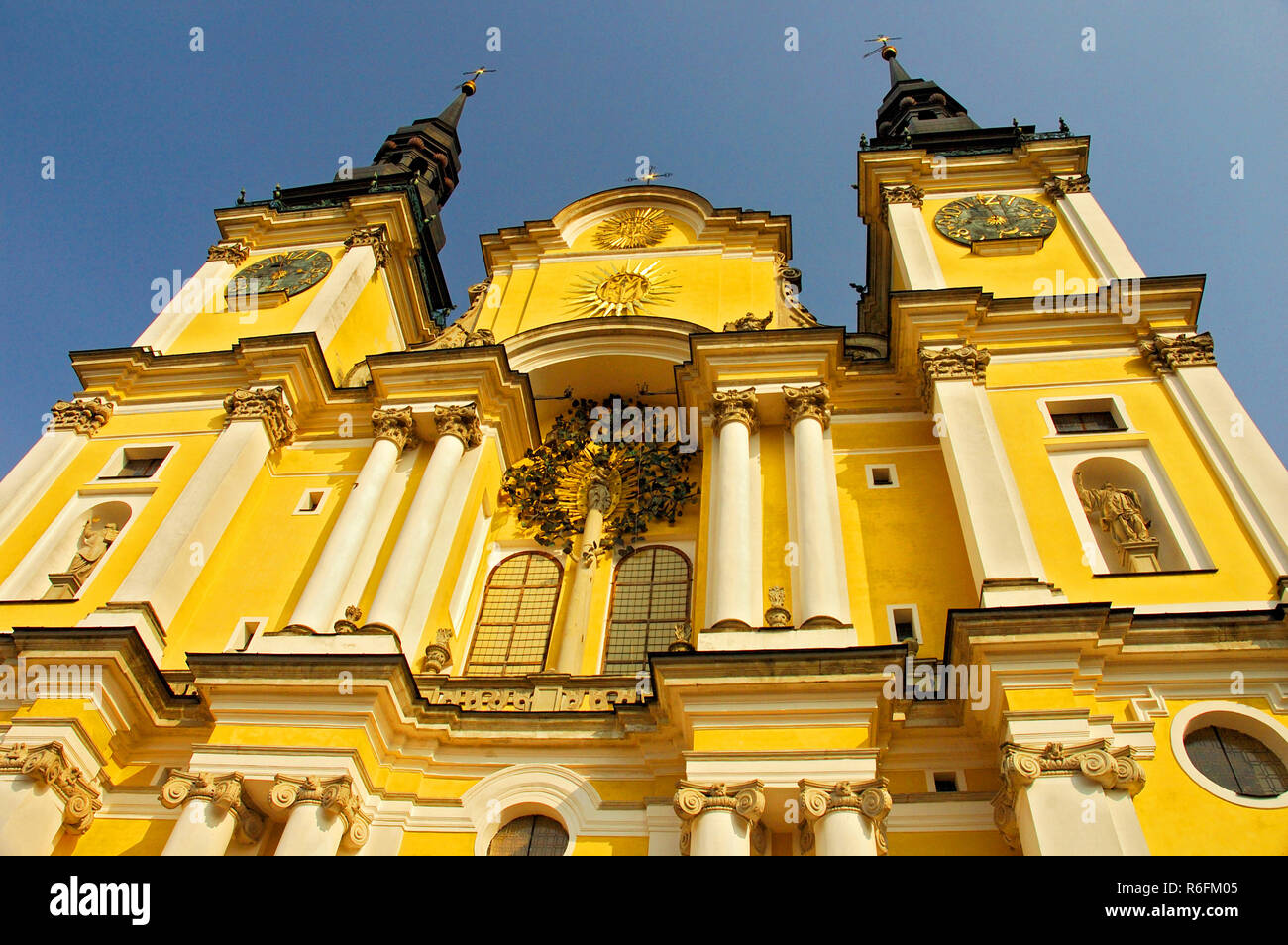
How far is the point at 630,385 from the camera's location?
1931 cm

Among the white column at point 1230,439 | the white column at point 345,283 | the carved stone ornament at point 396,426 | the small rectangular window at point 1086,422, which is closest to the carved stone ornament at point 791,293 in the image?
the small rectangular window at point 1086,422

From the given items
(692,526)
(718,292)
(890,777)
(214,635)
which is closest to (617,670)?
(692,526)

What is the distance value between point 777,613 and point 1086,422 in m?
5.94

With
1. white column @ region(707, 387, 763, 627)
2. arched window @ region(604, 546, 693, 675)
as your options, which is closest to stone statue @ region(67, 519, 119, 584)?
arched window @ region(604, 546, 693, 675)

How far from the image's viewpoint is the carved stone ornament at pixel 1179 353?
1577 cm

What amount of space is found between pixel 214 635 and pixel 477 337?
6.60m

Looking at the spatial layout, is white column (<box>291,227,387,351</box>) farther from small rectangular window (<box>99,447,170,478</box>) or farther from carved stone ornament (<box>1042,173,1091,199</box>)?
carved stone ornament (<box>1042,173,1091,199</box>)

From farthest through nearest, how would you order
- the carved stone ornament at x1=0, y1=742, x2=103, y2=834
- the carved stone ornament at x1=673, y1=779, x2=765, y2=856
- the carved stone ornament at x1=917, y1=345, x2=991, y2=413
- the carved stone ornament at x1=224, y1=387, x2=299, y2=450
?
the carved stone ornament at x1=224, y1=387, x2=299, y2=450, the carved stone ornament at x1=917, y1=345, x2=991, y2=413, the carved stone ornament at x1=0, y1=742, x2=103, y2=834, the carved stone ornament at x1=673, y1=779, x2=765, y2=856

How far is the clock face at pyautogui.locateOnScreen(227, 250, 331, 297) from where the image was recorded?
71.9 ft

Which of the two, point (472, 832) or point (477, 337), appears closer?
point (472, 832)

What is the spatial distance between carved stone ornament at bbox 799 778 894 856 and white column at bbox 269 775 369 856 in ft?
14.7

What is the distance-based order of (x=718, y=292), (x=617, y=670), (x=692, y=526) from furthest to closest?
(x=718, y=292) < (x=692, y=526) < (x=617, y=670)

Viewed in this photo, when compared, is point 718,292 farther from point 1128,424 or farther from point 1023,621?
point 1023,621
